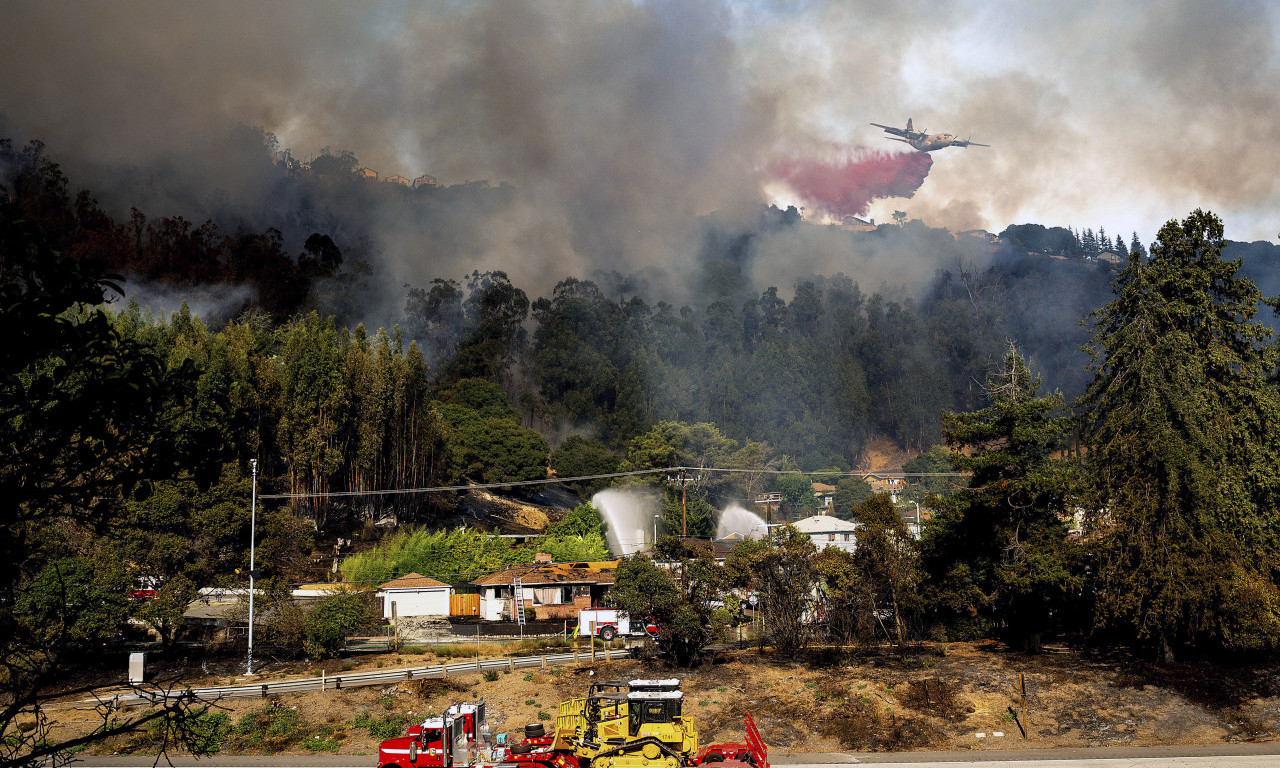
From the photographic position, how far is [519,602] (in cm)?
5544

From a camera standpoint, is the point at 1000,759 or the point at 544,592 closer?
the point at 1000,759

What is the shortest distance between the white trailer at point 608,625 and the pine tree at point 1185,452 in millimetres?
23528

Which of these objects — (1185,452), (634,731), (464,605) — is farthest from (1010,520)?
(464,605)

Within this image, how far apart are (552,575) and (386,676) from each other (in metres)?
21.5

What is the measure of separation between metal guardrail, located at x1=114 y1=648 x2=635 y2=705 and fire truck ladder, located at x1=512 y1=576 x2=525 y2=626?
11567 mm

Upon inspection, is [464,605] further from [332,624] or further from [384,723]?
[384,723]

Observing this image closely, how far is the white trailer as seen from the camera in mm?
48812

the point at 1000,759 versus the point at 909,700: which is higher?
the point at 909,700

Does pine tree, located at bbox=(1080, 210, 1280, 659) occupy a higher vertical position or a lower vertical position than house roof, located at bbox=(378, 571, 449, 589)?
higher

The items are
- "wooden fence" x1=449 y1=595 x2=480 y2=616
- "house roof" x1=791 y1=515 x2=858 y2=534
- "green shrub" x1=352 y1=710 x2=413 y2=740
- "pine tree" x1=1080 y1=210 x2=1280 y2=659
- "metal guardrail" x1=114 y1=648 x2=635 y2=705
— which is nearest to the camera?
"green shrub" x1=352 y1=710 x2=413 y2=740

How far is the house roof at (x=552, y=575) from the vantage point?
190 ft

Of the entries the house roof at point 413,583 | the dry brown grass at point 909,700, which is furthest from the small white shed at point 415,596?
the dry brown grass at point 909,700

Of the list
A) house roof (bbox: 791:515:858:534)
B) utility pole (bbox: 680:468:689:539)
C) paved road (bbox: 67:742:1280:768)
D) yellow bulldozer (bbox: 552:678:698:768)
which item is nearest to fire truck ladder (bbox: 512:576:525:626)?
utility pole (bbox: 680:468:689:539)

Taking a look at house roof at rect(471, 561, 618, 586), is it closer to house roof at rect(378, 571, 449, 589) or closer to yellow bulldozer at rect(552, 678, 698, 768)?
house roof at rect(378, 571, 449, 589)
